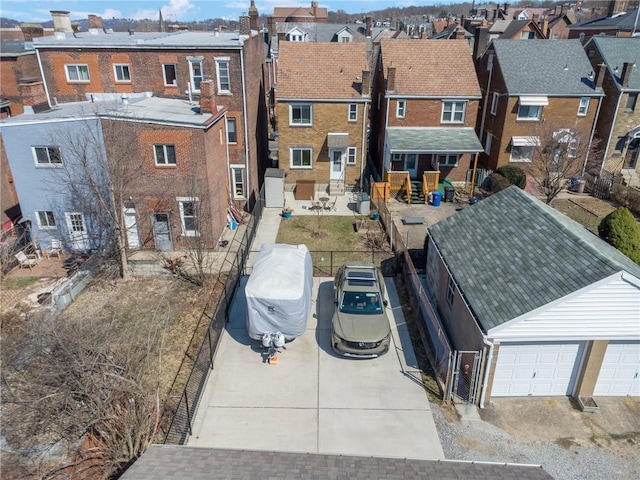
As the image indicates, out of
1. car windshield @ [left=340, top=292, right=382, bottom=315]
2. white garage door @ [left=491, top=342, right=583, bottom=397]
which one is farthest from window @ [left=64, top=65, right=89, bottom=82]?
white garage door @ [left=491, top=342, right=583, bottom=397]

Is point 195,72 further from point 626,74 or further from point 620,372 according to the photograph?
point 626,74

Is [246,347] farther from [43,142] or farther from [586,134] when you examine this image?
[586,134]

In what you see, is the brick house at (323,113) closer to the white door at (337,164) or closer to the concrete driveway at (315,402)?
the white door at (337,164)

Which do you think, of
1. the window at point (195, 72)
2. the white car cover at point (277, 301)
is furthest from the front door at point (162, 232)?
the window at point (195, 72)

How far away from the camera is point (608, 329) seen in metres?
12.5

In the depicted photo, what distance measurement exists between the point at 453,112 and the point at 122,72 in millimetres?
21133

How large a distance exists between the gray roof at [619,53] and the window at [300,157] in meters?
21.9

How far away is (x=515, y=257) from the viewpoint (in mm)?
14578

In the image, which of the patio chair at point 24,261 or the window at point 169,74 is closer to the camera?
the patio chair at point 24,261

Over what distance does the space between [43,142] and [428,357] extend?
1925cm

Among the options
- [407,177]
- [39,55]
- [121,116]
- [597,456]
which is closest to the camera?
[597,456]

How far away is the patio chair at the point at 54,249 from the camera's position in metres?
22.7

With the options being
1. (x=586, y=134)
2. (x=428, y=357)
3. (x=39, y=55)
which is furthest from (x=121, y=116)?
(x=586, y=134)

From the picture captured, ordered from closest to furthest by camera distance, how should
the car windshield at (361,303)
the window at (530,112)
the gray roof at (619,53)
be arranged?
1. the car windshield at (361,303)
2. the window at (530,112)
3. the gray roof at (619,53)
